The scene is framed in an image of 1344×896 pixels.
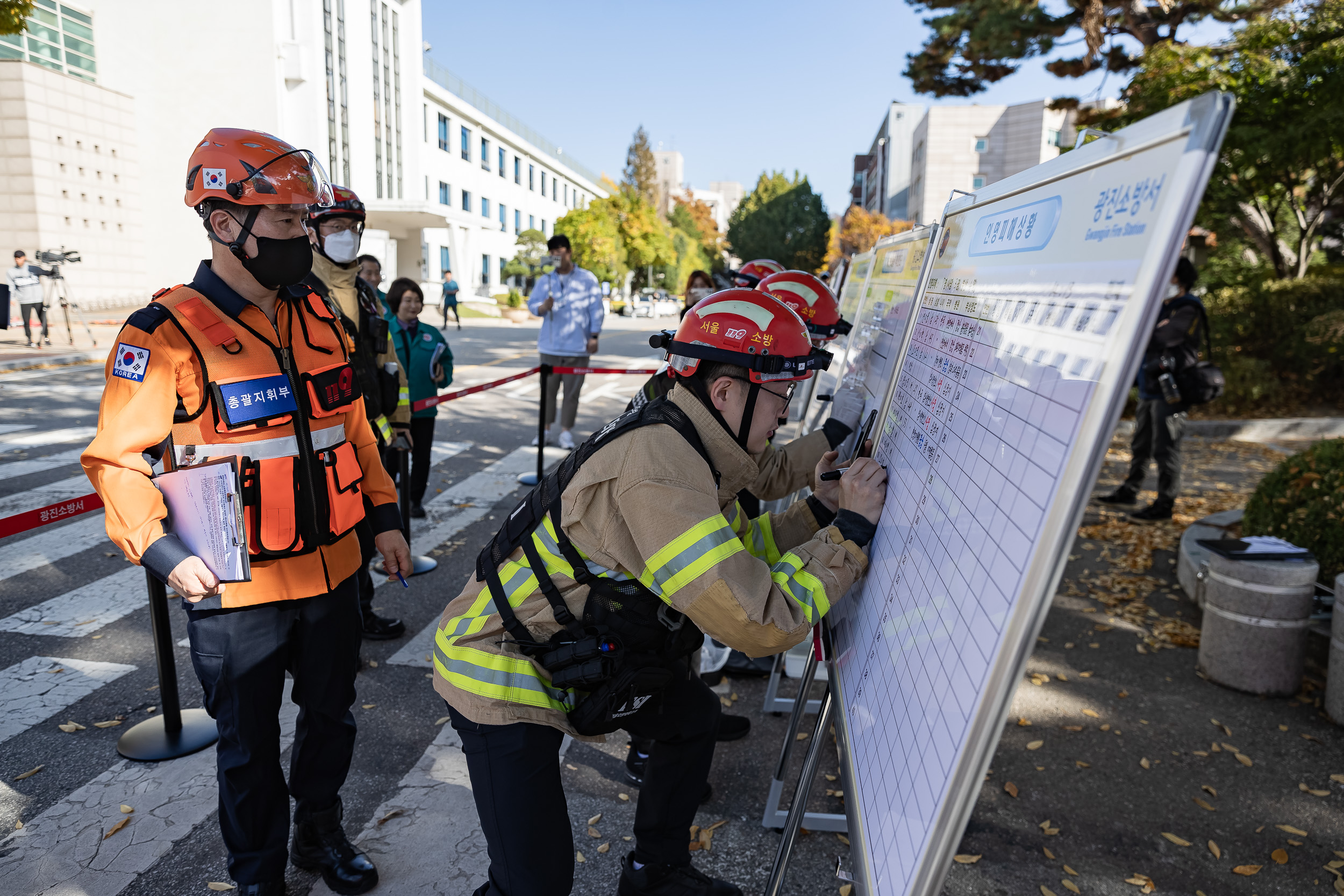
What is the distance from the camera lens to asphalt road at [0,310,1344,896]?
2840 mm

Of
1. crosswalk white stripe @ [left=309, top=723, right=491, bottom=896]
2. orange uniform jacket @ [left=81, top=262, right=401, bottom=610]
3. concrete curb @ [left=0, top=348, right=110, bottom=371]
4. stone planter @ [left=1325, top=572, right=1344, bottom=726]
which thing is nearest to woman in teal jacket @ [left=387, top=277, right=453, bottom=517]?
crosswalk white stripe @ [left=309, top=723, right=491, bottom=896]

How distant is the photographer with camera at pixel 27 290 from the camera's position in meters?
16.2

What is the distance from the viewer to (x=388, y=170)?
41844 millimetres

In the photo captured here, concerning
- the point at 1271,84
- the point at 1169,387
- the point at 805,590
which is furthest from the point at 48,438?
the point at 1271,84

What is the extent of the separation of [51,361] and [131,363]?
15566 millimetres

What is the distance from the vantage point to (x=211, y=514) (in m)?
2.16

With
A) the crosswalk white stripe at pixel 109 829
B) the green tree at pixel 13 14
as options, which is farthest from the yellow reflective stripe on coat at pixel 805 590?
the green tree at pixel 13 14

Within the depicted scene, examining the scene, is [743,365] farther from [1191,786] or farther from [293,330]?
[1191,786]

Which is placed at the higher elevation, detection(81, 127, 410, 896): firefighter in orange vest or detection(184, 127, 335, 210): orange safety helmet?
detection(184, 127, 335, 210): orange safety helmet

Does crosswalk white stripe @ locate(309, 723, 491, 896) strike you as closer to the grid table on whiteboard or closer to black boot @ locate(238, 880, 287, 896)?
black boot @ locate(238, 880, 287, 896)

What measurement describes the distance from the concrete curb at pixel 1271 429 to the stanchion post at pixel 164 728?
1106cm

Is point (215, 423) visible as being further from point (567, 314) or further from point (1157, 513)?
point (1157, 513)

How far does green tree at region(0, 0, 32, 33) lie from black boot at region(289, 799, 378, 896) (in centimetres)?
1128

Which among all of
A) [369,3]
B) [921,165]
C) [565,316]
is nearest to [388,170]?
[369,3]
